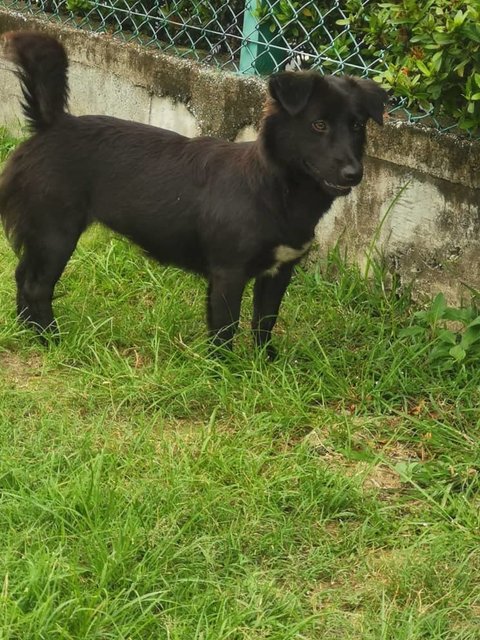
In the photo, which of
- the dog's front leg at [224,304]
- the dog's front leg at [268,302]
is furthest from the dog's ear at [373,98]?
the dog's front leg at [224,304]

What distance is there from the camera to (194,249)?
406 cm

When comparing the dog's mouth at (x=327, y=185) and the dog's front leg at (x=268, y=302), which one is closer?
the dog's mouth at (x=327, y=185)

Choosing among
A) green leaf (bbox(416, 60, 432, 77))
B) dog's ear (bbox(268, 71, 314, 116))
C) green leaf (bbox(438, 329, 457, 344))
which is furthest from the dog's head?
green leaf (bbox(438, 329, 457, 344))

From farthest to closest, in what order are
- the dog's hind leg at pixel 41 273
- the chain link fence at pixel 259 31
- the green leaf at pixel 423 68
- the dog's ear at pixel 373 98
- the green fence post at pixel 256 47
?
the green fence post at pixel 256 47 < the chain link fence at pixel 259 31 < the dog's hind leg at pixel 41 273 < the green leaf at pixel 423 68 < the dog's ear at pixel 373 98

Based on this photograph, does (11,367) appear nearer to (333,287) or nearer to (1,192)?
(1,192)

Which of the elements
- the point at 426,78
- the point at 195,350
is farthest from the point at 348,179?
the point at 195,350

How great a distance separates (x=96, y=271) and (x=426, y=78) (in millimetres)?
1743

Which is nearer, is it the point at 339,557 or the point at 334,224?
the point at 339,557

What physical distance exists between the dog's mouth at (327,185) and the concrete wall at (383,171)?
680 millimetres

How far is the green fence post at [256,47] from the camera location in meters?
5.00

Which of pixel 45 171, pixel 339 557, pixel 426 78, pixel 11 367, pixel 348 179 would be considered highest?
pixel 426 78

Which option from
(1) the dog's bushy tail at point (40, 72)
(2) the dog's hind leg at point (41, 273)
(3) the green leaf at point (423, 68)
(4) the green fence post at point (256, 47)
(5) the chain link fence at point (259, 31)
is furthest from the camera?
(4) the green fence post at point (256, 47)

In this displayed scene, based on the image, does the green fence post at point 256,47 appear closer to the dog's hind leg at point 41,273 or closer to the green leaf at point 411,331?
the dog's hind leg at point 41,273

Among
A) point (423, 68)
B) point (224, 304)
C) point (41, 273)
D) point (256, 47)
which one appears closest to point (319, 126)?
point (423, 68)
